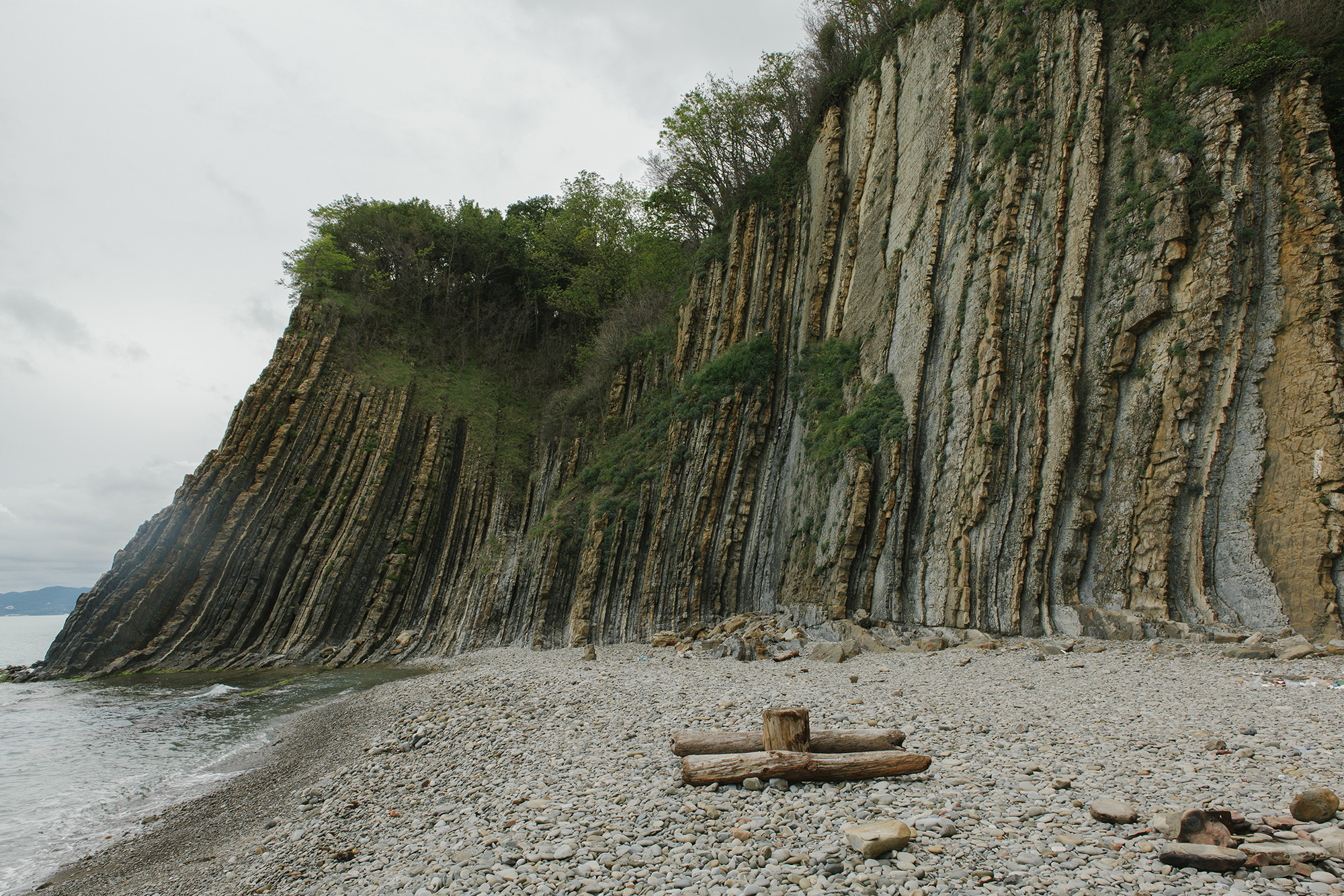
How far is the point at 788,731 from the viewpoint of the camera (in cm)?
527

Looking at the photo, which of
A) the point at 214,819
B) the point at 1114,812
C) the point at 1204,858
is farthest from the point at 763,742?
the point at 214,819

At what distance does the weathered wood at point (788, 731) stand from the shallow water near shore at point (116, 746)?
8.03 metres

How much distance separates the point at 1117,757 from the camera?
5016 millimetres

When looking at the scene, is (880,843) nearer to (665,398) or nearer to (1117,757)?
(1117,757)

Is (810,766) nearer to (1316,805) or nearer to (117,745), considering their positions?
(1316,805)

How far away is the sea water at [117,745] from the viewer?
7.91 m

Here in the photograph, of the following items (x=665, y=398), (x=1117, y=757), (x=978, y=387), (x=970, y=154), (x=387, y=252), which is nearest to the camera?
A: (x=1117, y=757)

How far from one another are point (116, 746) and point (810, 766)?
1416cm

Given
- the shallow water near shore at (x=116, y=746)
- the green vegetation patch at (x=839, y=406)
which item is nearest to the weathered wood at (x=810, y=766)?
the shallow water near shore at (x=116, y=746)

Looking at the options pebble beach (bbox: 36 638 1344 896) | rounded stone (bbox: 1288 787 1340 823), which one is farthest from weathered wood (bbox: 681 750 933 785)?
rounded stone (bbox: 1288 787 1340 823)

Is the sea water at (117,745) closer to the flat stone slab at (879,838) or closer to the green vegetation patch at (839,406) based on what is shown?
the flat stone slab at (879,838)

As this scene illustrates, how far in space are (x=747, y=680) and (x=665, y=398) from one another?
16763 millimetres

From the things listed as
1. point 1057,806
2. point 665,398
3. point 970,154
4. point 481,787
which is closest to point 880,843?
point 1057,806

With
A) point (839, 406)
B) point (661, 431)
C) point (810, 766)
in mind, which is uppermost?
point (661, 431)
